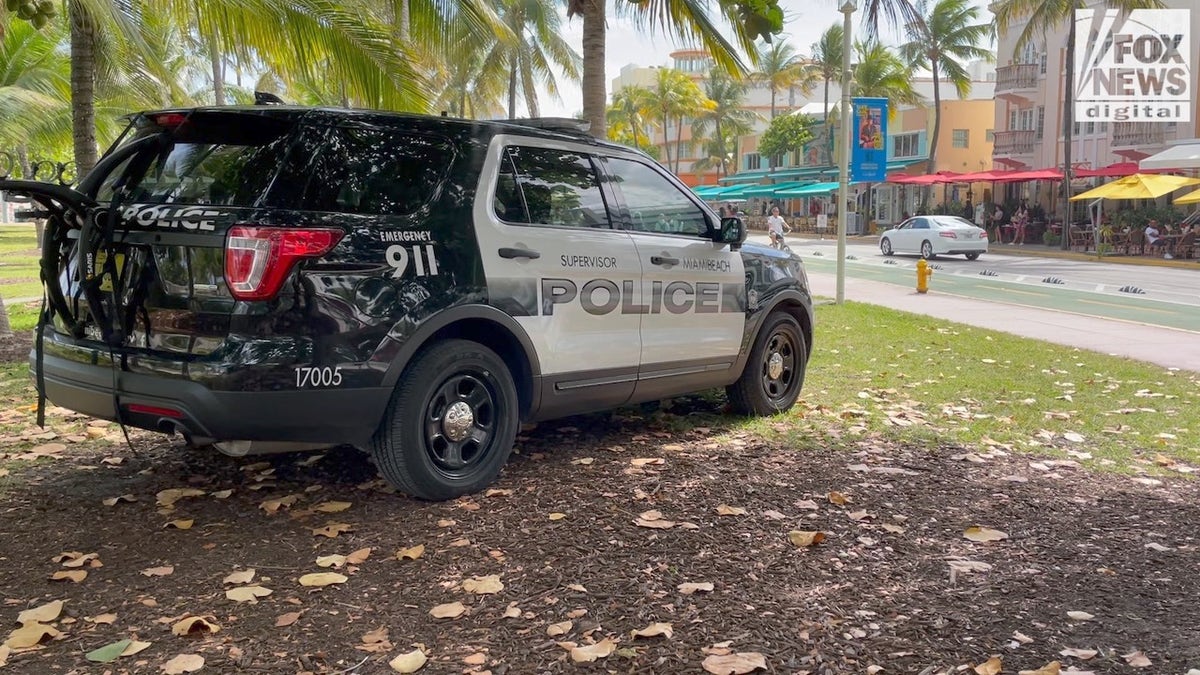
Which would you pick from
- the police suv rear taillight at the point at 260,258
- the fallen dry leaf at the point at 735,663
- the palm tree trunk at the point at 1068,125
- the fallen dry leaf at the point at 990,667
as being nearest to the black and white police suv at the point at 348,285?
the police suv rear taillight at the point at 260,258

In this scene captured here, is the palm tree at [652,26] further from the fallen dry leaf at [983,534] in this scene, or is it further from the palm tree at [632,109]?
the palm tree at [632,109]

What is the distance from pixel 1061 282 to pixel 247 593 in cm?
2178

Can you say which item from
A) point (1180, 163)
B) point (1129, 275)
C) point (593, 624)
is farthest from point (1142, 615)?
point (1180, 163)

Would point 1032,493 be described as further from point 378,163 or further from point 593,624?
point 378,163

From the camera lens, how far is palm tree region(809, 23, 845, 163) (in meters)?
54.6

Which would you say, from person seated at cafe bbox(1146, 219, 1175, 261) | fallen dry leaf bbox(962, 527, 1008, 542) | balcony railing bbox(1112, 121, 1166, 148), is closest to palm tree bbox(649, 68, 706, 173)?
balcony railing bbox(1112, 121, 1166, 148)

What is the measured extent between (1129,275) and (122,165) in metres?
25.0

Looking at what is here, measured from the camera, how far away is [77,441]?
5980 mm

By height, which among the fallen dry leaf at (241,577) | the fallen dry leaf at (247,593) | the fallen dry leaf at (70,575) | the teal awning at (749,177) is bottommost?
the fallen dry leaf at (247,593)

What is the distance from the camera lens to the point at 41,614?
3.50m

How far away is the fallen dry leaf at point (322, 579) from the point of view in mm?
3811

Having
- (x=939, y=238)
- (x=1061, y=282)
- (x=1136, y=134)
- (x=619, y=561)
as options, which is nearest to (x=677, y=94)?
(x=1136, y=134)

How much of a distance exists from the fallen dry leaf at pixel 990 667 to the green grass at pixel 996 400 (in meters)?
2.87

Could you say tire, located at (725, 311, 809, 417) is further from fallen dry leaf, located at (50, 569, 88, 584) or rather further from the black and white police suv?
fallen dry leaf, located at (50, 569, 88, 584)
